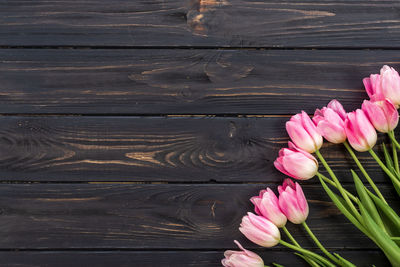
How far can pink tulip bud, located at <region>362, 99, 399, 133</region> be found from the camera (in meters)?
0.65

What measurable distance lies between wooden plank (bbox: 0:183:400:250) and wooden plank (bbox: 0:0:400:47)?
296 millimetres

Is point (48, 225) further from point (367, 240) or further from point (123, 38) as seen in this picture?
point (367, 240)

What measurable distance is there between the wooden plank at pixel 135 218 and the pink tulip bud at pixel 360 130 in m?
0.14

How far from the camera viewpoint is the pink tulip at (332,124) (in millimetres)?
661

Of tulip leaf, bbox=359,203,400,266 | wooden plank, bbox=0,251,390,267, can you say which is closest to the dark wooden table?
wooden plank, bbox=0,251,390,267

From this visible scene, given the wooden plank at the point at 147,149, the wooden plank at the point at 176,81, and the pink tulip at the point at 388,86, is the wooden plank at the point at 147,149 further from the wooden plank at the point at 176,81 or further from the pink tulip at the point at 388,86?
the pink tulip at the point at 388,86

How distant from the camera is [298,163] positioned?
2.12 feet

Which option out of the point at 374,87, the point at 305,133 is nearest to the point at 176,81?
the point at 305,133

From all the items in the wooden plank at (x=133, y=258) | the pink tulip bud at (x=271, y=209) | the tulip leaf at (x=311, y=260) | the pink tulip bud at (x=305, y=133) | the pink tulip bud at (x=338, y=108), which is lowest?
the wooden plank at (x=133, y=258)

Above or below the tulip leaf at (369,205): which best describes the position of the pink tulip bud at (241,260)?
below

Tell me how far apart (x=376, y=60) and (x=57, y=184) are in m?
0.70

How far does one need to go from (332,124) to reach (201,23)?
325 millimetres

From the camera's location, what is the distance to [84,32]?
2.46 feet

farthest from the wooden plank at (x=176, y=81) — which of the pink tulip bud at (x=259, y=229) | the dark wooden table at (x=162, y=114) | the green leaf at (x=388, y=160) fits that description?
the pink tulip bud at (x=259, y=229)
